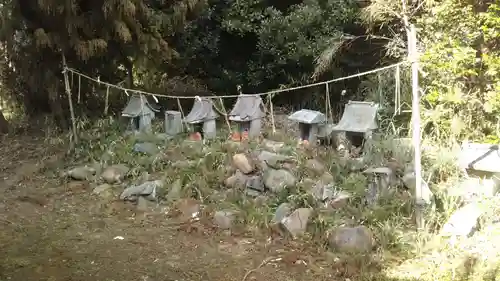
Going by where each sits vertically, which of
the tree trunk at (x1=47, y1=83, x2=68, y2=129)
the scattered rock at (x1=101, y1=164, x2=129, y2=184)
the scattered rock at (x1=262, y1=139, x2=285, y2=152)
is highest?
the tree trunk at (x1=47, y1=83, x2=68, y2=129)

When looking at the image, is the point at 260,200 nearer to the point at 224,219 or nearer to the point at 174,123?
the point at 224,219

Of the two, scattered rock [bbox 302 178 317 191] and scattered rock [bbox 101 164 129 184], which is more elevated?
scattered rock [bbox 101 164 129 184]

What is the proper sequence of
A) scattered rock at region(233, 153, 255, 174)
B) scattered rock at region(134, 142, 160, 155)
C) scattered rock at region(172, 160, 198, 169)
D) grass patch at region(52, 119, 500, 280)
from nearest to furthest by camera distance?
grass patch at region(52, 119, 500, 280), scattered rock at region(233, 153, 255, 174), scattered rock at region(172, 160, 198, 169), scattered rock at region(134, 142, 160, 155)

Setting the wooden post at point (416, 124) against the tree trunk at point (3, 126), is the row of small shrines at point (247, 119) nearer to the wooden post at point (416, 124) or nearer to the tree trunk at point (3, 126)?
the wooden post at point (416, 124)

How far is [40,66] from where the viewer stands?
6641mm

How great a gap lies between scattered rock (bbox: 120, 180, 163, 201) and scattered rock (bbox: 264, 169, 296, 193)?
1168 millimetres

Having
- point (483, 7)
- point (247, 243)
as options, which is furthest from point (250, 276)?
point (483, 7)

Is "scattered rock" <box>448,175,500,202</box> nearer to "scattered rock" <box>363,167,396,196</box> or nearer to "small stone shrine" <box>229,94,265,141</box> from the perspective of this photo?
"scattered rock" <box>363,167,396,196</box>

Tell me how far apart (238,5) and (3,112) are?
4.02 metres

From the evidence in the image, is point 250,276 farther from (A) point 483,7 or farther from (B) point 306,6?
(B) point 306,6

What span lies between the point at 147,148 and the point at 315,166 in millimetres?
2077

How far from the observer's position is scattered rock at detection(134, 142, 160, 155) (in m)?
6.08

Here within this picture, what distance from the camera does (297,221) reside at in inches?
176

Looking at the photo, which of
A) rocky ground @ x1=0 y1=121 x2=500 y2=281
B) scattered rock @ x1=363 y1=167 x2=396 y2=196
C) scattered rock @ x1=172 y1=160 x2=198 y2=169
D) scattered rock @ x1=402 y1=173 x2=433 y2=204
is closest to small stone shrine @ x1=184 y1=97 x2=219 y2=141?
rocky ground @ x1=0 y1=121 x2=500 y2=281
